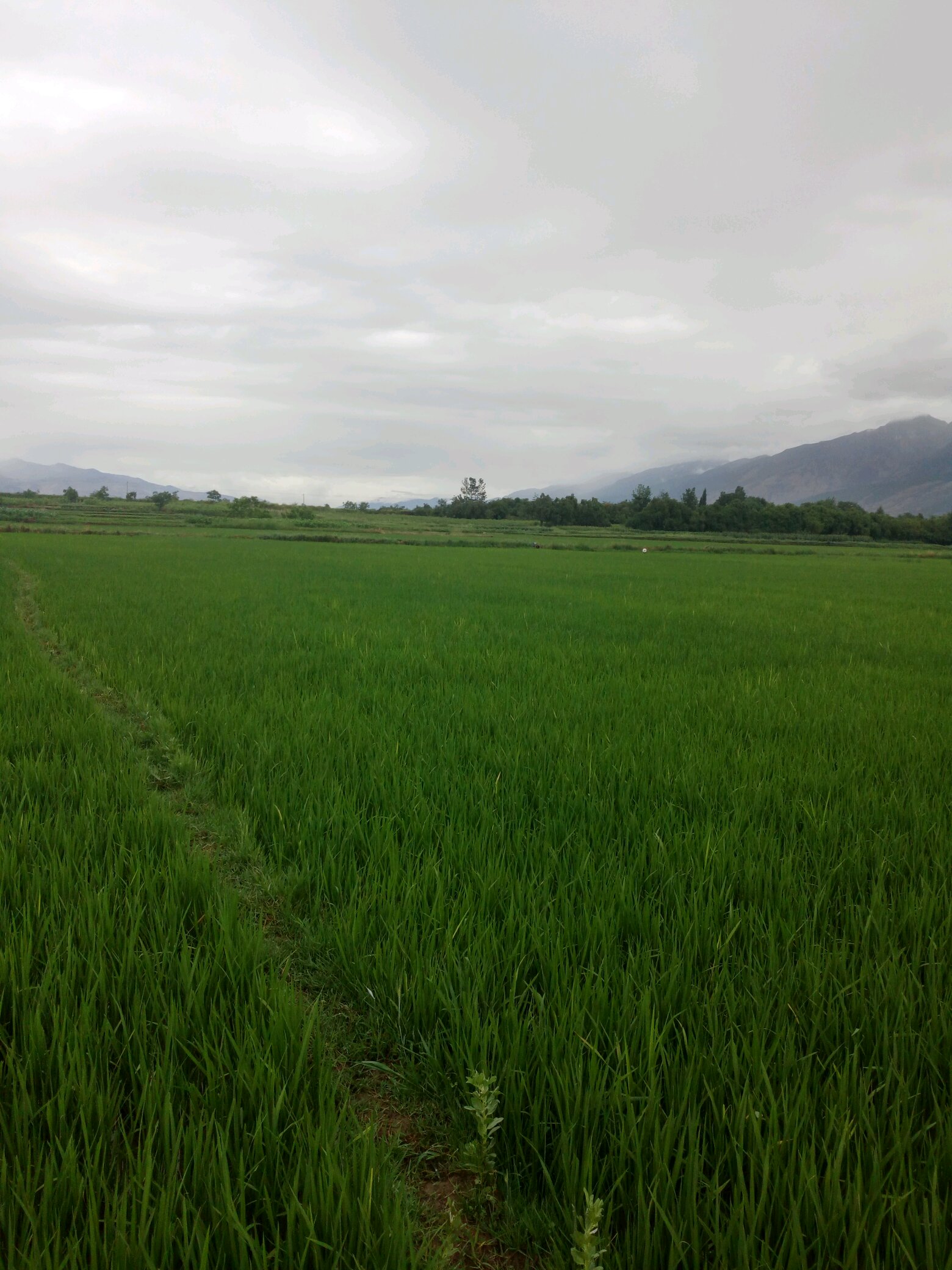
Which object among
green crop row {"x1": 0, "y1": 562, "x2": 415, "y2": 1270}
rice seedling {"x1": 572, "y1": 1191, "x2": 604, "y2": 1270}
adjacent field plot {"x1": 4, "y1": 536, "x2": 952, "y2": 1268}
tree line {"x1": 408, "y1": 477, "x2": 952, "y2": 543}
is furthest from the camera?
tree line {"x1": 408, "y1": 477, "x2": 952, "y2": 543}

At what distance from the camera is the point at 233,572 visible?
49.6 feet

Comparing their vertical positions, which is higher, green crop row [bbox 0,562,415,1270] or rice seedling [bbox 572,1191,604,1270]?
rice seedling [bbox 572,1191,604,1270]

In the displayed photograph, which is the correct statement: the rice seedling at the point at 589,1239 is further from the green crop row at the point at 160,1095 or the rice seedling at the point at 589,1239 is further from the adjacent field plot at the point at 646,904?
the green crop row at the point at 160,1095

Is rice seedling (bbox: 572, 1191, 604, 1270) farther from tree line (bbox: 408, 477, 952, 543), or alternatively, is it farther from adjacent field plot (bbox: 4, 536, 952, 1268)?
tree line (bbox: 408, 477, 952, 543)

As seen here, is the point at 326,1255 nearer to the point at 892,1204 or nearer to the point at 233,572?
the point at 892,1204

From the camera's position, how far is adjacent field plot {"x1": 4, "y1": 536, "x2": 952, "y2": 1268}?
1.14 metres

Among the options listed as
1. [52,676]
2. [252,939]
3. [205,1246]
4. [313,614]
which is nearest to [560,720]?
[252,939]

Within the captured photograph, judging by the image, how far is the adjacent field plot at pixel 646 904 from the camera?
1.14 m

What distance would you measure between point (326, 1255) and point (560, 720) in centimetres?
318

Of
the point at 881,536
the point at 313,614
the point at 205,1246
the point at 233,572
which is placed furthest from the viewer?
the point at 881,536

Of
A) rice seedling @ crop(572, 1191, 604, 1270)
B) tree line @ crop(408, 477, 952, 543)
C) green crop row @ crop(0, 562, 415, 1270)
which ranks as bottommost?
green crop row @ crop(0, 562, 415, 1270)

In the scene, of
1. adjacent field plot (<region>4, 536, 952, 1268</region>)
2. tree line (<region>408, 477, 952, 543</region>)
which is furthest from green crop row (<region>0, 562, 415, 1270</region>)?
tree line (<region>408, 477, 952, 543</region>)

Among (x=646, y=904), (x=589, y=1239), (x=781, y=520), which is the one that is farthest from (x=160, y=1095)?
(x=781, y=520)

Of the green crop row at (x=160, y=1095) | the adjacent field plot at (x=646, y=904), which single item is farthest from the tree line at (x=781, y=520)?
the green crop row at (x=160, y=1095)
